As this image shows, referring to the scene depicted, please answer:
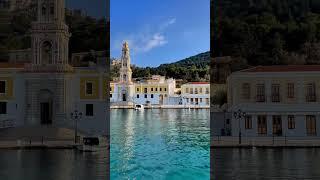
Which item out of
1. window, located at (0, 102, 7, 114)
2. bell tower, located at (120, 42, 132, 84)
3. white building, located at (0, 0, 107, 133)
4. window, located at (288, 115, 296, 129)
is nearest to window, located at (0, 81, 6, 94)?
white building, located at (0, 0, 107, 133)

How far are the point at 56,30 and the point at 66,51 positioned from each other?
56 cm

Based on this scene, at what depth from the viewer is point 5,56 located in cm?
1136

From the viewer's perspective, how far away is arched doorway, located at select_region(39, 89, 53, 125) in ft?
36.4

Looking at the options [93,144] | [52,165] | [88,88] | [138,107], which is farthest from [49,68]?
[138,107]

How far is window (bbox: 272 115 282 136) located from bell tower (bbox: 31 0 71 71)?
17.8 feet

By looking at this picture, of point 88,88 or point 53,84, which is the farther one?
point 53,84

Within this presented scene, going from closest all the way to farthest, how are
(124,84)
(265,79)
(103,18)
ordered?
(103,18) < (265,79) < (124,84)

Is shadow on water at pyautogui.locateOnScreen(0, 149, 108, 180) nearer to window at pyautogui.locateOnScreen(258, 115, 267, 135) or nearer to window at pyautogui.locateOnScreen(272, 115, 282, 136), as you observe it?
window at pyautogui.locateOnScreen(258, 115, 267, 135)

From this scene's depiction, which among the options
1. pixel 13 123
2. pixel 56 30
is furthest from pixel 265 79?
pixel 13 123

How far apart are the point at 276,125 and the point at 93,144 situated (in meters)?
4.66

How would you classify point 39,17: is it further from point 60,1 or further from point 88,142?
point 88,142

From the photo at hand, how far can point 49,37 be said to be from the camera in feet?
36.1

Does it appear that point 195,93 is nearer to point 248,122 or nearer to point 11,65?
point 248,122

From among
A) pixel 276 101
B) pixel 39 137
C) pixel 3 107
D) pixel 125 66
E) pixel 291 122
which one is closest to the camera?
pixel 39 137
